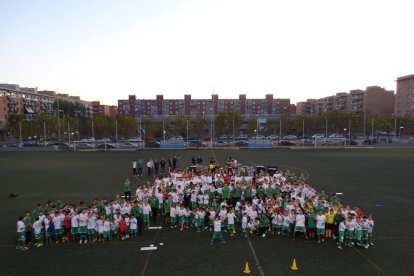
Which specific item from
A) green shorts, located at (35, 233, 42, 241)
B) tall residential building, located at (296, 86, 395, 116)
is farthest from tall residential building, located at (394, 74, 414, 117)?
green shorts, located at (35, 233, 42, 241)

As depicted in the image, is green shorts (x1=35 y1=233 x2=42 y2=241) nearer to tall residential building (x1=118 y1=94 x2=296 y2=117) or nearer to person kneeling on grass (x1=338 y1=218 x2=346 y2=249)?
person kneeling on grass (x1=338 y1=218 x2=346 y2=249)

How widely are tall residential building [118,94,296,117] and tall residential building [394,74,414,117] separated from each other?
167 feet

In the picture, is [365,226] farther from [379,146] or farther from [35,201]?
[379,146]

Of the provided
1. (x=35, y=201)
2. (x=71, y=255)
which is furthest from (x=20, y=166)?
(x=71, y=255)

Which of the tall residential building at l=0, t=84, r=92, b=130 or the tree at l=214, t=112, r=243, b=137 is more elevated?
the tall residential building at l=0, t=84, r=92, b=130

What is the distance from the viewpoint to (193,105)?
146m

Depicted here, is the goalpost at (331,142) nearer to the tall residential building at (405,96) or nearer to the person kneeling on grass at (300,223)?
the tall residential building at (405,96)

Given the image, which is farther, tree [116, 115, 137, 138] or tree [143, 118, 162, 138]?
A: tree [143, 118, 162, 138]

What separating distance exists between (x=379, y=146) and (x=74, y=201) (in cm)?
6618

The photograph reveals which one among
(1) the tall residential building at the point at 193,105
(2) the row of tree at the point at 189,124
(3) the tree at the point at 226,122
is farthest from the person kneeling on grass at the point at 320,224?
(1) the tall residential building at the point at 193,105

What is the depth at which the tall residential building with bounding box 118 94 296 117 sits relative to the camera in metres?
145

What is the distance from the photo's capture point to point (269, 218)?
1502 centimetres

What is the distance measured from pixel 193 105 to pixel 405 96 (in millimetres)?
89860

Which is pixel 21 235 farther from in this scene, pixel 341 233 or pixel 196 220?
pixel 341 233
